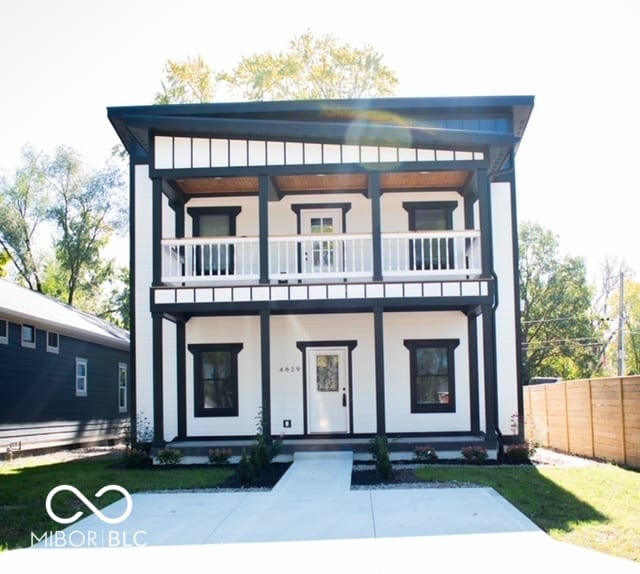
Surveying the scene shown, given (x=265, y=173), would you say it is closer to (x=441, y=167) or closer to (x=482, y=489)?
(x=441, y=167)

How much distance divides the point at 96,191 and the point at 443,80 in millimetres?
17771

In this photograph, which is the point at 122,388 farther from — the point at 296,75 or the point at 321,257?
the point at 296,75

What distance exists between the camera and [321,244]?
15828 millimetres

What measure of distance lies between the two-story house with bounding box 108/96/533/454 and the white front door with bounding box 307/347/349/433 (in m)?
0.03

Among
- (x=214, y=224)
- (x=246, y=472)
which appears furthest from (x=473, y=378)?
(x=214, y=224)

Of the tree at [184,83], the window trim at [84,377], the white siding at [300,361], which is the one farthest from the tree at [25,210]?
the white siding at [300,361]

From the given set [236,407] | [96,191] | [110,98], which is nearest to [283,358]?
[236,407]

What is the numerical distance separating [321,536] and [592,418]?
8449mm

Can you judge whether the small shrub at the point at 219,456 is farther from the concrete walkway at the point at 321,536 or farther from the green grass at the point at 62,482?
the concrete walkway at the point at 321,536

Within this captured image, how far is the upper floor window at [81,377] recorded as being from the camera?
22438mm

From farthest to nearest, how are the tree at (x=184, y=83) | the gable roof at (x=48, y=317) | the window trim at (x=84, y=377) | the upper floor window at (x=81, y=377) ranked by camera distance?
the tree at (x=184, y=83), the upper floor window at (x=81, y=377), the window trim at (x=84, y=377), the gable roof at (x=48, y=317)

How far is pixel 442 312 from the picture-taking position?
17000mm

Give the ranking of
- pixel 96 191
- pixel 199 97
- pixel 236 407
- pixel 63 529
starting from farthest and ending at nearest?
pixel 96 191 < pixel 199 97 < pixel 236 407 < pixel 63 529

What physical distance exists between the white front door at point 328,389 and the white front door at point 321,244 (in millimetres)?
1875
